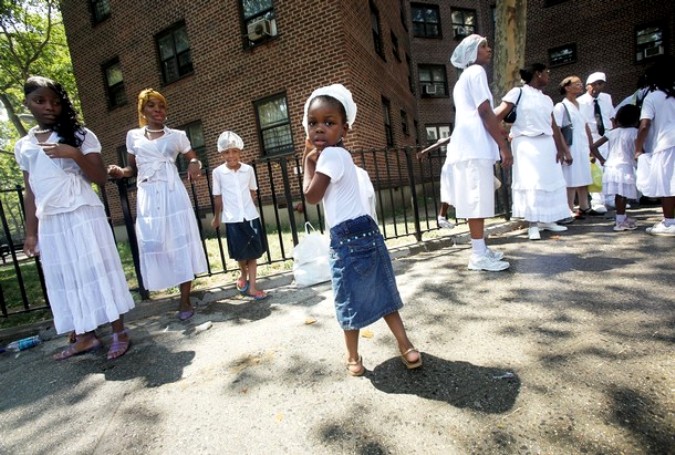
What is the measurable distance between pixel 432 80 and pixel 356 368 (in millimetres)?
19956

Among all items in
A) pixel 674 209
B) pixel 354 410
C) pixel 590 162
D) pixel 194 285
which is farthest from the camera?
pixel 590 162

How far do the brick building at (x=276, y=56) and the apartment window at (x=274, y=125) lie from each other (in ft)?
0.09

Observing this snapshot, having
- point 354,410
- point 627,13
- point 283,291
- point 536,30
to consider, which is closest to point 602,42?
point 627,13

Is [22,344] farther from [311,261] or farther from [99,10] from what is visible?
[99,10]

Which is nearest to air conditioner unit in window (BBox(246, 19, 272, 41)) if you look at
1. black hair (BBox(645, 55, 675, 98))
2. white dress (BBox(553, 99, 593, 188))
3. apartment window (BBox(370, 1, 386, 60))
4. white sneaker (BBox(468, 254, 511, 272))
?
apartment window (BBox(370, 1, 386, 60))

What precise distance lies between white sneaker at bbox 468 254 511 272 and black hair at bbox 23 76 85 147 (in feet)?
12.1

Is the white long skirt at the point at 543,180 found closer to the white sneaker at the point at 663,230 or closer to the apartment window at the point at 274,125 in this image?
the white sneaker at the point at 663,230

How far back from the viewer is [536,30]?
17.4 m

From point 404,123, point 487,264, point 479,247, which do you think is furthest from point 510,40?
point 404,123

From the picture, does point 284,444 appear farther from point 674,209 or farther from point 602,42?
point 602,42

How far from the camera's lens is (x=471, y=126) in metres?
3.66

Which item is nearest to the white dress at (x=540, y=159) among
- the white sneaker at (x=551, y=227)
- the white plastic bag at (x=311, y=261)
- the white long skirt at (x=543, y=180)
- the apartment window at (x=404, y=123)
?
the white long skirt at (x=543, y=180)

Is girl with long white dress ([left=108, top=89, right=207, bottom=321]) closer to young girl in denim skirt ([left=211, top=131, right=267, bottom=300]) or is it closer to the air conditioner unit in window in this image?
young girl in denim skirt ([left=211, top=131, right=267, bottom=300])

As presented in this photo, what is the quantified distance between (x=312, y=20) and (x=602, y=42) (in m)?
14.8
